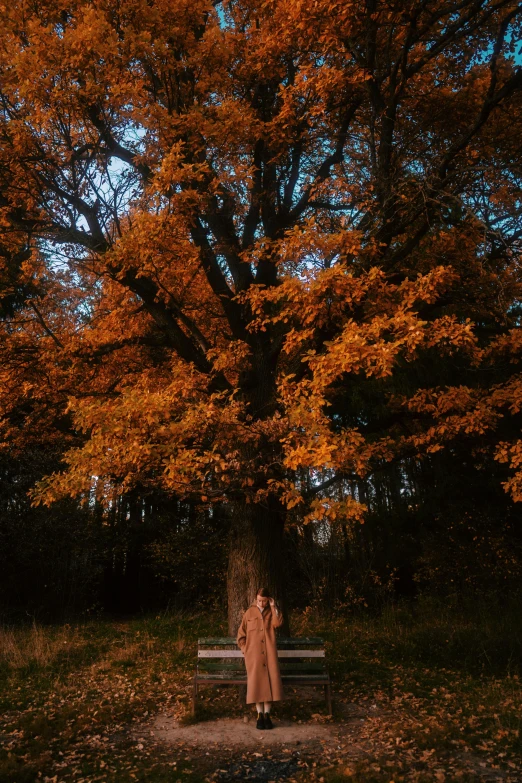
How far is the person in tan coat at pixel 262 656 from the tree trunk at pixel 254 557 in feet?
3.18

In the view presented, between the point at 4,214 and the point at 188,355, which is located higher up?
the point at 4,214

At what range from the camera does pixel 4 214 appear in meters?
8.30

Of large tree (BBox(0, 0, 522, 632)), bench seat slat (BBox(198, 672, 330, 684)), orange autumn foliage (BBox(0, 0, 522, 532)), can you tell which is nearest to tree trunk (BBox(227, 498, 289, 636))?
large tree (BBox(0, 0, 522, 632))

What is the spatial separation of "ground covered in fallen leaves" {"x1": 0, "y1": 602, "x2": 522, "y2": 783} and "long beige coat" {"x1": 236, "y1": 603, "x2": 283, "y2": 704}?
13.9 inches

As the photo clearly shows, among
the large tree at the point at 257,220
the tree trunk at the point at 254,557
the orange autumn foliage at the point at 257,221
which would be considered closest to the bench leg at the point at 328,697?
the tree trunk at the point at 254,557

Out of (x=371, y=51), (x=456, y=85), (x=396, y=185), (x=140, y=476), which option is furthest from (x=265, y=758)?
(x=456, y=85)

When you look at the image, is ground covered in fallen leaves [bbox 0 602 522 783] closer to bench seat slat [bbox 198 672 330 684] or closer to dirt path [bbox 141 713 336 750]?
dirt path [bbox 141 713 336 750]

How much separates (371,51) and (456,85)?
2.35m

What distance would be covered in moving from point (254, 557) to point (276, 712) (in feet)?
5.76

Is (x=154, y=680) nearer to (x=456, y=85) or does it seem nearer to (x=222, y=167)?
(x=222, y=167)

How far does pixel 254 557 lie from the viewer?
767 centimetres

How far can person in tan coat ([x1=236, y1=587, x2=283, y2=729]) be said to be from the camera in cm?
611

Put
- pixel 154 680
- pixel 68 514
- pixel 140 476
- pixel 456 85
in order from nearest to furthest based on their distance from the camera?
pixel 140 476
pixel 154 680
pixel 456 85
pixel 68 514

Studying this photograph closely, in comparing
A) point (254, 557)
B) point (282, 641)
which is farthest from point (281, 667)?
point (254, 557)
